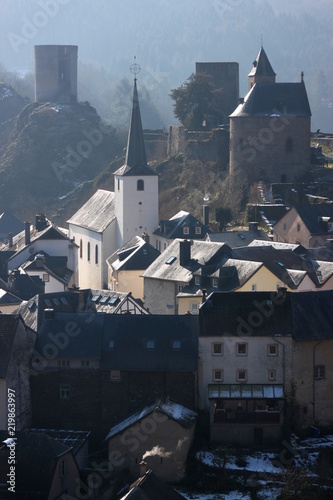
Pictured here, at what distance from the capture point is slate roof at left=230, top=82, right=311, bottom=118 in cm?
6106

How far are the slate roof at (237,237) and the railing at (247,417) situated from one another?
53.7 ft

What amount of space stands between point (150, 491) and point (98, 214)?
3469 cm

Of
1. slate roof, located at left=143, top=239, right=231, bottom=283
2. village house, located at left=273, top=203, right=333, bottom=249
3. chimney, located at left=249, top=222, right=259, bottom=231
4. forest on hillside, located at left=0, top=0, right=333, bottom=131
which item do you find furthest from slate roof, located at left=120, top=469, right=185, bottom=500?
forest on hillside, located at left=0, top=0, right=333, bottom=131

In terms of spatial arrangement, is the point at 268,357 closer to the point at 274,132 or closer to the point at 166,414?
the point at 166,414

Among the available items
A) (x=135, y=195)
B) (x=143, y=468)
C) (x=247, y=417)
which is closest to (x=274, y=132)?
(x=135, y=195)

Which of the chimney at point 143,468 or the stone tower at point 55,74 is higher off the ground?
the stone tower at point 55,74

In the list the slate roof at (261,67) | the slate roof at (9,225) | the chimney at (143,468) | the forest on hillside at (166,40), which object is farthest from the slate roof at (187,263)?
the forest on hillside at (166,40)

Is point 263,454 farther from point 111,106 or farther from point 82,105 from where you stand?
point 111,106

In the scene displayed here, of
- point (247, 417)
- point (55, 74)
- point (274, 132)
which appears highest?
point (55, 74)

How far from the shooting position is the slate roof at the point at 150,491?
89.5ft

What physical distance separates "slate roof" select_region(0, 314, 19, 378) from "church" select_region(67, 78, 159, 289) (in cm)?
2295

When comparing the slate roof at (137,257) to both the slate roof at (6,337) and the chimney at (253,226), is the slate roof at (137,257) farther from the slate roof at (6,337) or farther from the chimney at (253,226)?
the slate roof at (6,337)

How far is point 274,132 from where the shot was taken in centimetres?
6125

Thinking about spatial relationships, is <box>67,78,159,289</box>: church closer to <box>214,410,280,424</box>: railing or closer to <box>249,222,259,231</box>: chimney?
<box>249,222,259,231</box>: chimney
